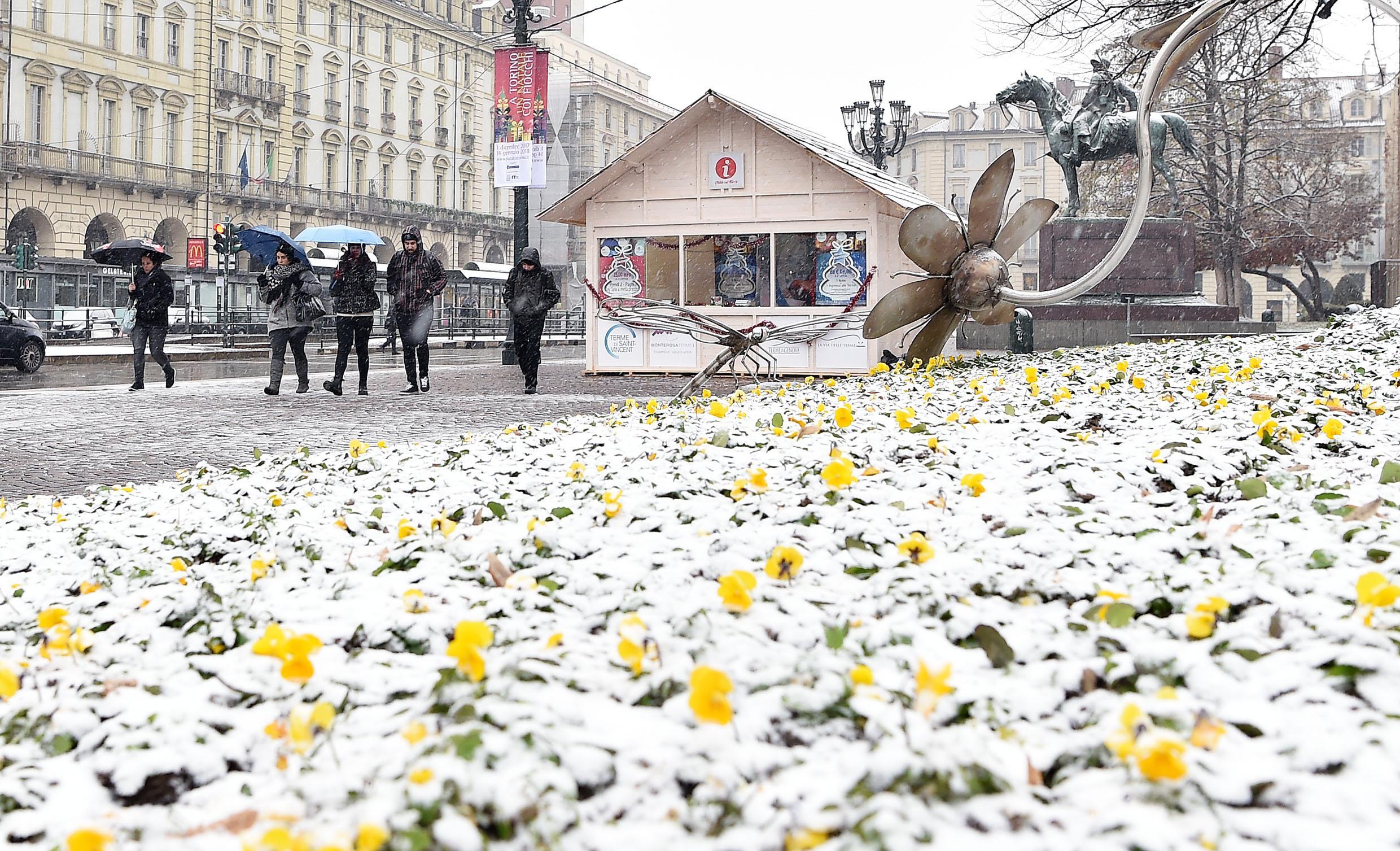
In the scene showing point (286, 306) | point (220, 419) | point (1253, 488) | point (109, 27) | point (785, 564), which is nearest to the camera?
point (785, 564)

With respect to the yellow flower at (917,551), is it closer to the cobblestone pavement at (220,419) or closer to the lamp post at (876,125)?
the cobblestone pavement at (220,419)

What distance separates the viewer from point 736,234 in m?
16.6

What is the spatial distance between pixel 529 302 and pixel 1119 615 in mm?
10596

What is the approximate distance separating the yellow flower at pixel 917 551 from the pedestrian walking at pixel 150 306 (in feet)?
39.8

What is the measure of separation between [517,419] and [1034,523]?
6.86 m

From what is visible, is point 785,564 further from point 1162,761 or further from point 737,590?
point 1162,761

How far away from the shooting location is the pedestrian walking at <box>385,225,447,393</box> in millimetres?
12242

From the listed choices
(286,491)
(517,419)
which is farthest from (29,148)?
(286,491)

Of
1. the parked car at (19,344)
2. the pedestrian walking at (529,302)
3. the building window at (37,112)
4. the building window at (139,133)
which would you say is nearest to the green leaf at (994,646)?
the pedestrian walking at (529,302)

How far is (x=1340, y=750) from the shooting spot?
1.68m

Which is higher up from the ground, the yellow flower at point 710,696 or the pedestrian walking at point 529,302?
the pedestrian walking at point 529,302

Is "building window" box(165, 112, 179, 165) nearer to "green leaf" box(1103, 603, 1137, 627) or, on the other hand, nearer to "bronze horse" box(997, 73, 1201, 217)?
"bronze horse" box(997, 73, 1201, 217)

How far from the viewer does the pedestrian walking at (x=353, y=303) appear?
12.1m

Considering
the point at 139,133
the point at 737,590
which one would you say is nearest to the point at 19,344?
the point at 737,590
